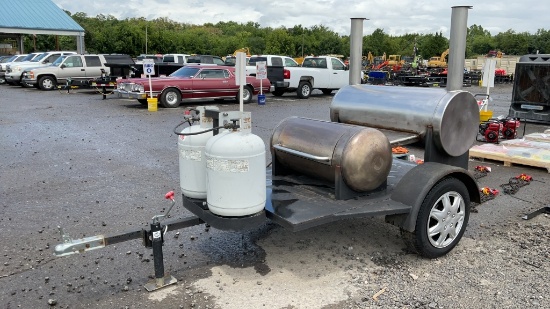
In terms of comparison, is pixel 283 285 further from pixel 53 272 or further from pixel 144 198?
pixel 144 198

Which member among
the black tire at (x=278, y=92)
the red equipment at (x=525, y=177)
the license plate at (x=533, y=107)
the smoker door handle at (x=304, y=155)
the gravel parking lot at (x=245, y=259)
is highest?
the smoker door handle at (x=304, y=155)

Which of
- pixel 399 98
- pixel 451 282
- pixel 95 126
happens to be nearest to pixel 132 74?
pixel 95 126

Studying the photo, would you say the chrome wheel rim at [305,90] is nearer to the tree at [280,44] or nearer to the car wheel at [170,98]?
the car wheel at [170,98]

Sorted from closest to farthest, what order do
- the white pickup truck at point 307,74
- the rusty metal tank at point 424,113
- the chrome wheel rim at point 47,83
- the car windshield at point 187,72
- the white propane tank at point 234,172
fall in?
the white propane tank at point 234,172 < the rusty metal tank at point 424,113 < the car windshield at point 187,72 < the white pickup truck at point 307,74 < the chrome wheel rim at point 47,83

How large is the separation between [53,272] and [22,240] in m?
0.98

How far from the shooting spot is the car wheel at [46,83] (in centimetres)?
2389

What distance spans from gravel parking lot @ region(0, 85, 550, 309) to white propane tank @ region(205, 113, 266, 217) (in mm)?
726

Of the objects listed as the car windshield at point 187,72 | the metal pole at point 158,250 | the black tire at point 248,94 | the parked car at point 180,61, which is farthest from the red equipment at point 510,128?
the parked car at point 180,61

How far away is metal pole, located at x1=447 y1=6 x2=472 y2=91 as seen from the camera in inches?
194

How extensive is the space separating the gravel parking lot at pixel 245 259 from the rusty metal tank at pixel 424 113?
3.55 ft

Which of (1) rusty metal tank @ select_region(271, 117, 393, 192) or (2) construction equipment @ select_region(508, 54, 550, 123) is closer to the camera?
(1) rusty metal tank @ select_region(271, 117, 393, 192)

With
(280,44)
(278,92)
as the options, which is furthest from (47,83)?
(280,44)

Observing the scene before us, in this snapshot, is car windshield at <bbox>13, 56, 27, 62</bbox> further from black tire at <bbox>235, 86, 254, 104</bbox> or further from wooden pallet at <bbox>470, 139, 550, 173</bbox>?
wooden pallet at <bbox>470, 139, 550, 173</bbox>

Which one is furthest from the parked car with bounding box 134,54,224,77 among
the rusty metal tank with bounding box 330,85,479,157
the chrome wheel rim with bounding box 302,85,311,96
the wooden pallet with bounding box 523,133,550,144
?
the rusty metal tank with bounding box 330,85,479,157
